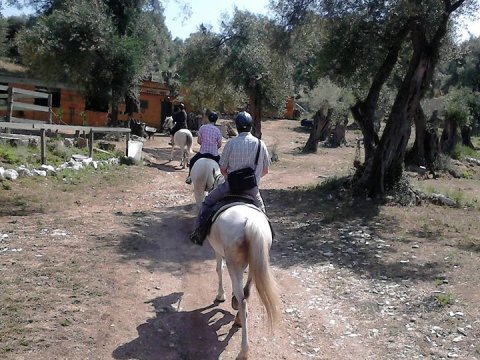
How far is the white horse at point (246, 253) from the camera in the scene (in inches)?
195

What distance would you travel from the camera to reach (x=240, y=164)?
601 centimetres

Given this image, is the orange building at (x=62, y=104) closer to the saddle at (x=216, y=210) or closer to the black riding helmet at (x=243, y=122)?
the black riding helmet at (x=243, y=122)

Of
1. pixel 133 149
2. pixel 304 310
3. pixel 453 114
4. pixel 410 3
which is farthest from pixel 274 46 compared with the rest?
pixel 453 114

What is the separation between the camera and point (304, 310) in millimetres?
6508

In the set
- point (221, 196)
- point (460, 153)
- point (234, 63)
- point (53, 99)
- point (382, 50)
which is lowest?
point (221, 196)

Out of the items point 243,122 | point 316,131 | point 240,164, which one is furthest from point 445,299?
point 316,131

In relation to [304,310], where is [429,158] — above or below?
above

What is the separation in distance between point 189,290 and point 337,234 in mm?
4515

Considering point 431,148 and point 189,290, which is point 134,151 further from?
point 431,148

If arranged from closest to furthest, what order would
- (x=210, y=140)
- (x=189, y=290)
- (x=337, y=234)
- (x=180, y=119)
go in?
(x=189, y=290) → (x=210, y=140) → (x=337, y=234) → (x=180, y=119)

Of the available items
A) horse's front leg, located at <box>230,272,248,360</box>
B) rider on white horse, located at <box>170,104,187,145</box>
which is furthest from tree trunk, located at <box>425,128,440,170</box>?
horse's front leg, located at <box>230,272,248,360</box>

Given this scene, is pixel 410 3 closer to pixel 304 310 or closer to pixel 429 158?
pixel 304 310

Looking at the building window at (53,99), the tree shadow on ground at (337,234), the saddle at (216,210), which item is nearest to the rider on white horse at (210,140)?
the tree shadow on ground at (337,234)

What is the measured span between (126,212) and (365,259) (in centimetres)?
533
